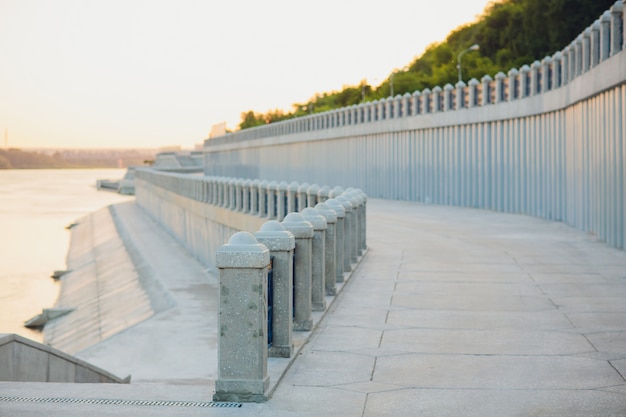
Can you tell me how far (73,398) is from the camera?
25.8 feet

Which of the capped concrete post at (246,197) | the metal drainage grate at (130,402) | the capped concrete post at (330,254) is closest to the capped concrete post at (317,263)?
the capped concrete post at (330,254)

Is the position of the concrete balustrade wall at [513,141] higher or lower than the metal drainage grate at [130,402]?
higher

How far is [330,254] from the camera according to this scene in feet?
44.6

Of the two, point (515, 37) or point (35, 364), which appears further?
point (515, 37)

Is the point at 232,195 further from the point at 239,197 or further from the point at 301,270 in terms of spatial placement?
the point at 301,270

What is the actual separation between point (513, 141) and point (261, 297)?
27.0 metres

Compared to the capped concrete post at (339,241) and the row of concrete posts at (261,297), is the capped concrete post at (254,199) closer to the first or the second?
the capped concrete post at (339,241)

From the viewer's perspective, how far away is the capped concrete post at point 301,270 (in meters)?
10.4

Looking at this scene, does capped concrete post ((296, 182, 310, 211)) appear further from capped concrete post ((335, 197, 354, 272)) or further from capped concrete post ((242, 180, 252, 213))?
capped concrete post ((242, 180, 252, 213))

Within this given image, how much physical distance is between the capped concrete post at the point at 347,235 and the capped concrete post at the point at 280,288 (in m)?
6.68

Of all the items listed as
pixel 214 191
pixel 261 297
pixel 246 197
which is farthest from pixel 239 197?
pixel 261 297

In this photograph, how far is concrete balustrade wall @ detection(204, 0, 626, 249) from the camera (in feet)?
69.8

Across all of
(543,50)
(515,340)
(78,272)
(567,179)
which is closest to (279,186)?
(567,179)

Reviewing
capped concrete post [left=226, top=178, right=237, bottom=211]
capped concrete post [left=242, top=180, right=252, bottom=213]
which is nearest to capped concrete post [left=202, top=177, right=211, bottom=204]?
capped concrete post [left=226, top=178, right=237, bottom=211]
